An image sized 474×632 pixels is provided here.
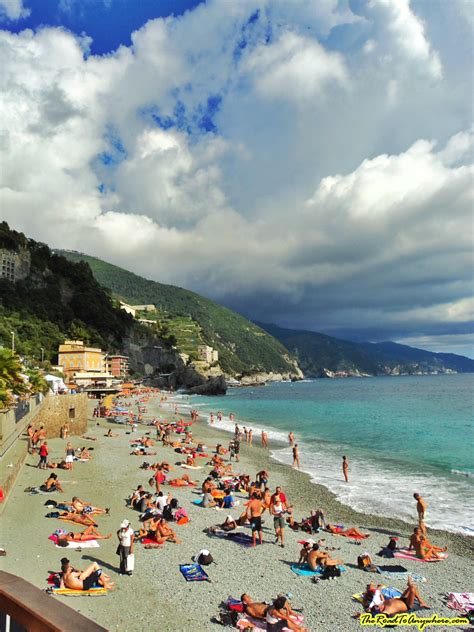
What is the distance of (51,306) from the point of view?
89938 mm

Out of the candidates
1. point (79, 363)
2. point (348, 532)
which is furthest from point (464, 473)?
point (79, 363)

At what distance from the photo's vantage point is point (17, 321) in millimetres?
74938

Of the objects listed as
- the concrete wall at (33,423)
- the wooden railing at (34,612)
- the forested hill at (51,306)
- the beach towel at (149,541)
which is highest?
the forested hill at (51,306)

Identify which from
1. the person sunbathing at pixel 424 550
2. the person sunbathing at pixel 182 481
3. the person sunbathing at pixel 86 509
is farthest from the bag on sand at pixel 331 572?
the person sunbathing at pixel 182 481

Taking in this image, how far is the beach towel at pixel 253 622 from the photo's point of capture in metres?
7.48

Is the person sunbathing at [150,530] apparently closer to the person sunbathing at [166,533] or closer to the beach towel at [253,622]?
the person sunbathing at [166,533]

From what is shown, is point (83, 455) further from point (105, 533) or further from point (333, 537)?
point (333, 537)

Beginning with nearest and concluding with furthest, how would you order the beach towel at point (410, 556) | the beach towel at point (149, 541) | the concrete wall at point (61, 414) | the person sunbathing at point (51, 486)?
1. the beach towel at point (410, 556)
2. the beach towel at point (149, 541)
3. the person sunbathing at point (51, 486)
4. the concrete wall at point (61, 414)

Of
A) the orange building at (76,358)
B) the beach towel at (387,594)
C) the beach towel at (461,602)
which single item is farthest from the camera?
the orange building at (76,358)

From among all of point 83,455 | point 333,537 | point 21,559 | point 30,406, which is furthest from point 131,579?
point 30,406

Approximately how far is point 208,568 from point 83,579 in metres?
2.98

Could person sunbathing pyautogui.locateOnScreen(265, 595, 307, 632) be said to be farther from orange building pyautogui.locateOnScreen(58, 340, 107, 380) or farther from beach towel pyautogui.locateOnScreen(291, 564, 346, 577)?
orange building pyautogui.locateOnScreen(58, 340, 107, 380)

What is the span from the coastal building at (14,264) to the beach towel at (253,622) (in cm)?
9083

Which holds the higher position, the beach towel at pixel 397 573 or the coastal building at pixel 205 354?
the coastal building at pixel 205 354
